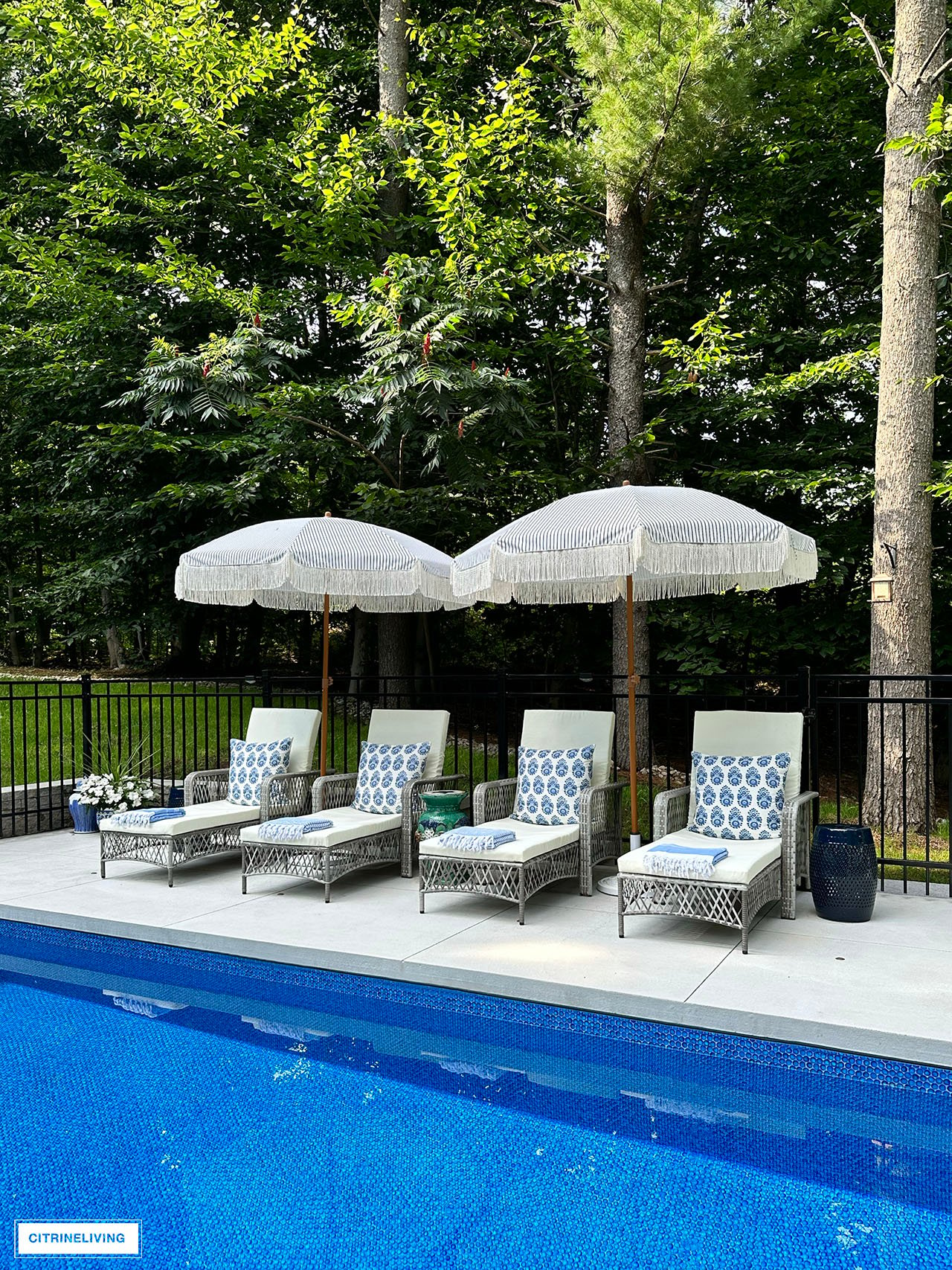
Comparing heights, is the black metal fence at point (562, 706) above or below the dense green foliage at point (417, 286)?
below

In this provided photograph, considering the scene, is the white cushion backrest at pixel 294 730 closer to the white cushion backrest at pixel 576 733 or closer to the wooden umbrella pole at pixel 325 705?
the wooden umbrella pole at pixel 325 705

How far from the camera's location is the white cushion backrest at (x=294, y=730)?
7.46 m

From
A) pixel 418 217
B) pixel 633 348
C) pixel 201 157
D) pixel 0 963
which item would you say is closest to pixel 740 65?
pixel 633 348

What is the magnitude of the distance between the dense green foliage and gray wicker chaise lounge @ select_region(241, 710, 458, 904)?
3.34 meters

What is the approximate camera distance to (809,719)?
6133mm

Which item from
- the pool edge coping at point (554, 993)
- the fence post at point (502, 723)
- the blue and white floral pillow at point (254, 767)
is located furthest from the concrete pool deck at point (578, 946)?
the fence post at point (502, 723)

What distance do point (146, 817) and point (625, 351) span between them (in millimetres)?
6998

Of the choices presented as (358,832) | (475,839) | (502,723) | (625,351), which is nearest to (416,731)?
(502,723)

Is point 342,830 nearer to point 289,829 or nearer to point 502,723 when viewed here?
point 289,829

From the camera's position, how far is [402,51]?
437 inches

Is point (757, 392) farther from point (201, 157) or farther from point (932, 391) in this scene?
point (201, 157)

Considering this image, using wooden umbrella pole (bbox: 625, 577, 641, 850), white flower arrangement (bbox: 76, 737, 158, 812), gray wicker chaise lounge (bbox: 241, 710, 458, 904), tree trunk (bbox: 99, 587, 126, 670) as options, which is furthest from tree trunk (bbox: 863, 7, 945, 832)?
tree trunk (bbox: 99, 587, 126, 670)

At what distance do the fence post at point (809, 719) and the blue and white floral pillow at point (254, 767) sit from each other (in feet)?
12.3

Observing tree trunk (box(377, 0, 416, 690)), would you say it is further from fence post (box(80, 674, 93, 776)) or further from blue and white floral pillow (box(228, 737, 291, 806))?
blue and white floral pillow (box(228, 737, 291, 806))
